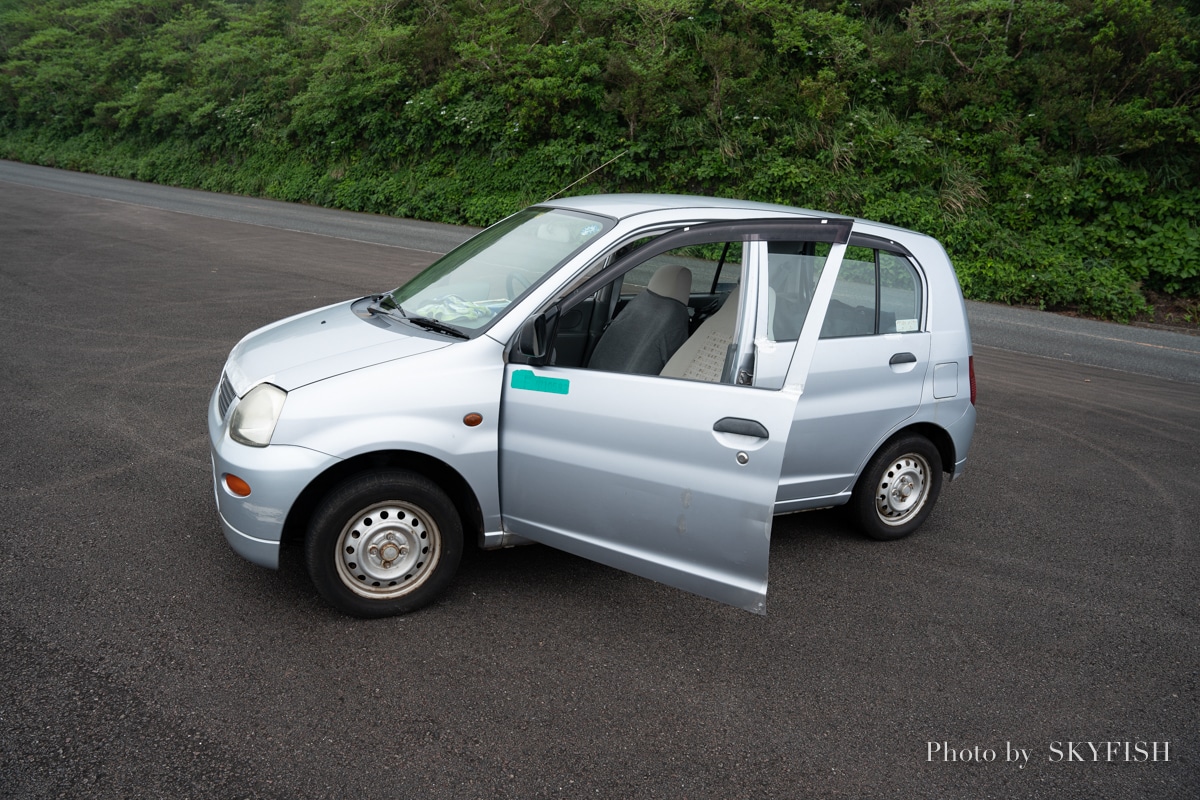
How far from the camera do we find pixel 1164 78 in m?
16.5

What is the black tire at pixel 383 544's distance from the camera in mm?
3840

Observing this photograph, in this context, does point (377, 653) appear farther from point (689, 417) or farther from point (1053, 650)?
point (1053, 650)

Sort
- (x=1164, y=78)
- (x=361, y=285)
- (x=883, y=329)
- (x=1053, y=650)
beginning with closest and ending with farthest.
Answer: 1. (x=1053, y=650)
2. (x=883, y=329)
3. (x=361, y=285)
4. (x=1164, y=78)

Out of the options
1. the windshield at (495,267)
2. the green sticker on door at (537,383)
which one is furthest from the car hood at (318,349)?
the green sticker on door at (537,383)

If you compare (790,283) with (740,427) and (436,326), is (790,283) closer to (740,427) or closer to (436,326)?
(740,427)

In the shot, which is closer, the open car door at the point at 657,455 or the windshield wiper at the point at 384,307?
the open car door at the point at 657,455

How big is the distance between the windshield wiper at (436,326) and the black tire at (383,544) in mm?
718

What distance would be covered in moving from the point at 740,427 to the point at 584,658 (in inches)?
47.9

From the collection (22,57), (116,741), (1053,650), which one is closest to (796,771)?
(1053,650)

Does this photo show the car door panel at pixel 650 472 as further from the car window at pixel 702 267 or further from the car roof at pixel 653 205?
the car roof at pixel 653 205

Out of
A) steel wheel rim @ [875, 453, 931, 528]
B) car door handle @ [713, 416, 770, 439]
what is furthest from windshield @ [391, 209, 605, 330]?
steel wheel rim @ [875, 453, 931, 528]

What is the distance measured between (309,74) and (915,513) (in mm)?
26921

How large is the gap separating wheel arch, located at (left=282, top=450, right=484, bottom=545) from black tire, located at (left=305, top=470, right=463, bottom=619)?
85 millimetres

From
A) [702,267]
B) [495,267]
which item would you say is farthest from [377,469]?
[702,267]
